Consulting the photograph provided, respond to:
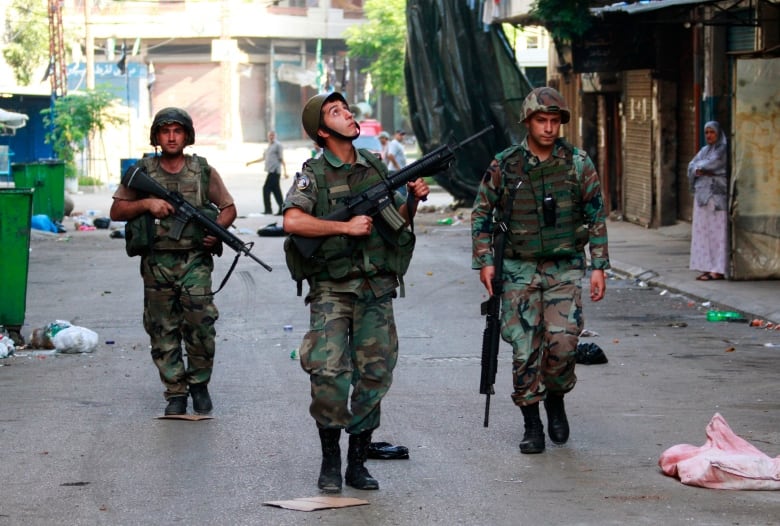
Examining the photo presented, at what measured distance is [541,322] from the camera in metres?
6.83

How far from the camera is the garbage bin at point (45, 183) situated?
25156 mm

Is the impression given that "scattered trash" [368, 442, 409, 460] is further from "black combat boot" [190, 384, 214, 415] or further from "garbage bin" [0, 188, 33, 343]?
"garbage bin" [0, 188, 33, 343]

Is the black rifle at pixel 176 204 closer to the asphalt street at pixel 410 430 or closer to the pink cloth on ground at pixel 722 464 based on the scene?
the asphalt street at pixel 410 430

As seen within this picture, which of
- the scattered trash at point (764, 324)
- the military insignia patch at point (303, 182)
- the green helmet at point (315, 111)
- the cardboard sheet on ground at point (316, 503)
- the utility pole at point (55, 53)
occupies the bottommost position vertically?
the scattered trash at point (764, 324)

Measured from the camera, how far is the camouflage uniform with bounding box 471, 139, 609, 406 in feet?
22.2

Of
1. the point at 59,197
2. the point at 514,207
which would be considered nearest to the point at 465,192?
the point at 59,197

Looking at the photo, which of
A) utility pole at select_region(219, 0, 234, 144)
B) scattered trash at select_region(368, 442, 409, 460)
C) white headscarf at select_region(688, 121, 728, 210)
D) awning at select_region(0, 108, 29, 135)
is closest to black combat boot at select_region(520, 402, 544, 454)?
scattered trash at select_region(368, 442, 409, 460)

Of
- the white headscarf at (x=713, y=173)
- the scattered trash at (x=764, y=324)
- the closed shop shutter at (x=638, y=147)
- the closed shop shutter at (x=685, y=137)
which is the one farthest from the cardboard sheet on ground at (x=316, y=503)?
the closed shop shutter at (x=638, y=147)

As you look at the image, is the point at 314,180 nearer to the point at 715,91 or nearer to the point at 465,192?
the point at 715,91

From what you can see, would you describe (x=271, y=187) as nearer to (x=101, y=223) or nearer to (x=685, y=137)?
(x=101, y=223)

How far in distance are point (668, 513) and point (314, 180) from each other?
2052mm

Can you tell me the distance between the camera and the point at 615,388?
28.8 feet

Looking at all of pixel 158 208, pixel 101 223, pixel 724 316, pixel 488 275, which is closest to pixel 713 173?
pixel 724 316

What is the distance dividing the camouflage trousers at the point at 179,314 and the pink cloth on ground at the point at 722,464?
2888mm
